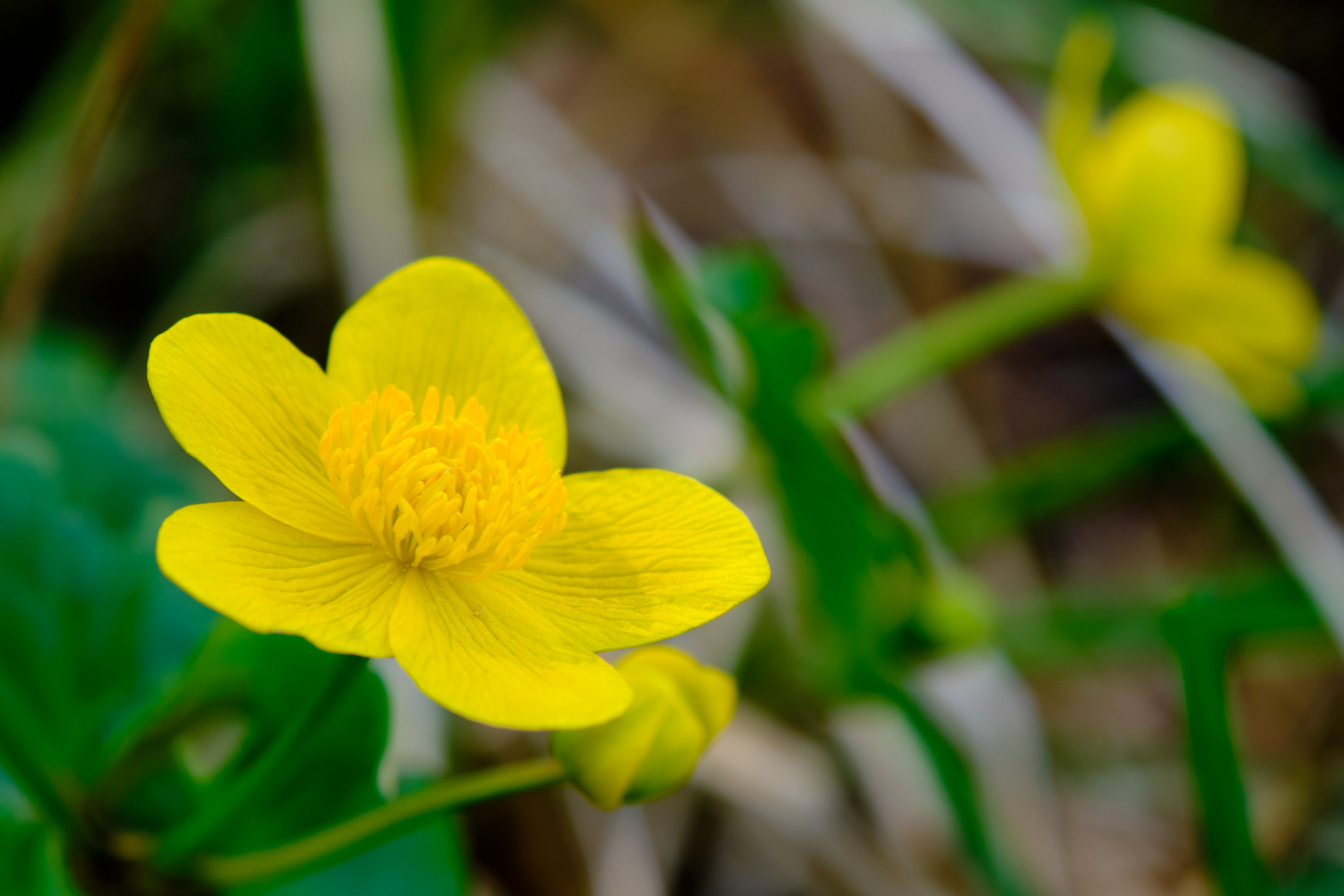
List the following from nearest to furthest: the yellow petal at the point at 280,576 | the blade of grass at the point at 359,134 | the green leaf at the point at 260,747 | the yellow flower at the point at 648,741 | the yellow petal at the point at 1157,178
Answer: the yellow petal at the point at 280,576
the yellow flower at the point at 648,741
the green leaf at the point at 260,747
the yellow petal at the point at 1157,178
the blade of grass at the point at 359,134

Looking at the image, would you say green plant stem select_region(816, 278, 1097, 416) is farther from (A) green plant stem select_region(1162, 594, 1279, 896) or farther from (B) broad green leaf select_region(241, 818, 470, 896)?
(B) broad green leaf select_region(241, 818, 470, 896)

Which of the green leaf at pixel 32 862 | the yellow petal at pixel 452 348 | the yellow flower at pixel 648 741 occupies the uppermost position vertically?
the yellow petal at pixel 452 348

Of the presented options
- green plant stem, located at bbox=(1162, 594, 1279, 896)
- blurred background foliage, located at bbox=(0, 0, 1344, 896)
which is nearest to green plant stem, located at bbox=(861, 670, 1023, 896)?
blurred background foliage, located at bbox=(0, 0, 1344, 896)

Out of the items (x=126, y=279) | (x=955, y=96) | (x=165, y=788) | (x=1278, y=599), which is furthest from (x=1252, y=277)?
(x=126, y=279)

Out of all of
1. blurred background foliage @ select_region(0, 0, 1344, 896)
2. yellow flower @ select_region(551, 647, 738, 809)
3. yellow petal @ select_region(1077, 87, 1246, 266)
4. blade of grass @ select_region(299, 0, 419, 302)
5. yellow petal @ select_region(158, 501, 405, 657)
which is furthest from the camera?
blade of grass @ select_region(299, 0, 419, 302)

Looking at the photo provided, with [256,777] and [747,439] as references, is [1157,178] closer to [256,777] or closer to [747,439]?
[747,439]

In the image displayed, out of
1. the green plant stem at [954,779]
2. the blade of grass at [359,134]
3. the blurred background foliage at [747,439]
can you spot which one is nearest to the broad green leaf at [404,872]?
the blurred background foliage at [747,439]

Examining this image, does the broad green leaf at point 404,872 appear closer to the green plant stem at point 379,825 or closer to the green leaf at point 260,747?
the green leaf at point 260,747
